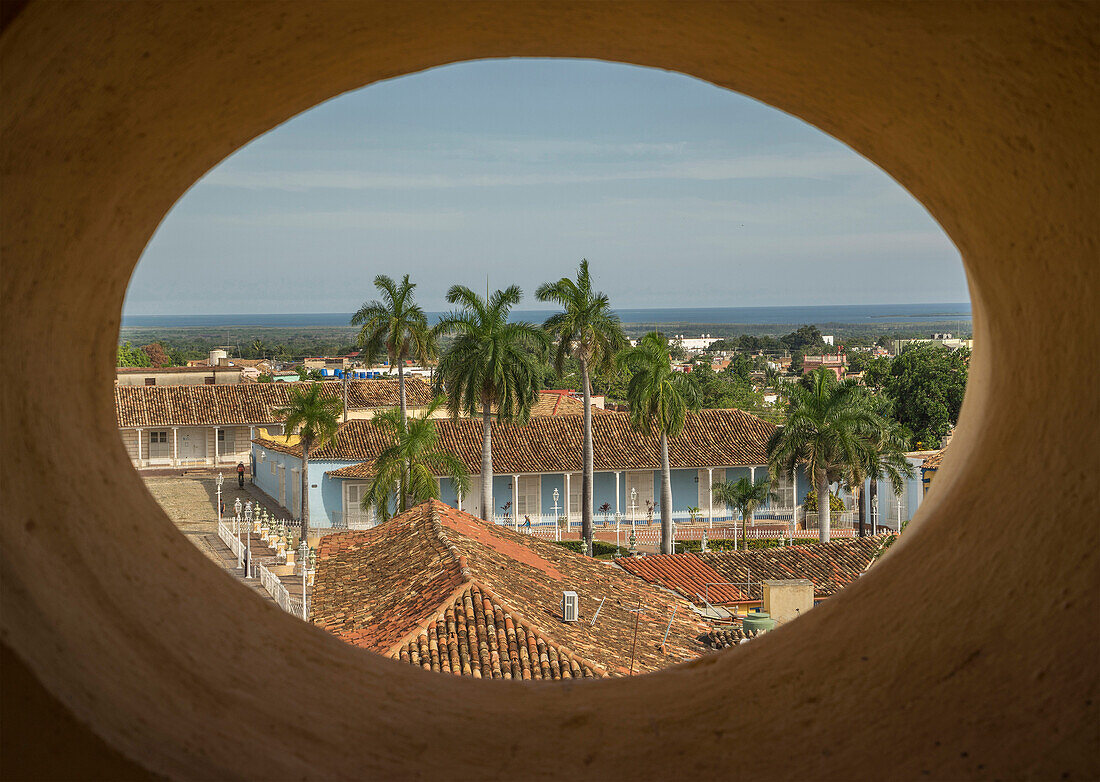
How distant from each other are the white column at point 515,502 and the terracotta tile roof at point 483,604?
13.8m

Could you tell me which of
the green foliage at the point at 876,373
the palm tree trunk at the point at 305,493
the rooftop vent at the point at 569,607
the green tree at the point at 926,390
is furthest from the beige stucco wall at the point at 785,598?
the green foliage at the point at 876,373

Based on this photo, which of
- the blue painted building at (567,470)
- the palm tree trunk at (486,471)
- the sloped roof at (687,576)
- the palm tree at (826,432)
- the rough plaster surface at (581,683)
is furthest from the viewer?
the blue painted building at (567,470)

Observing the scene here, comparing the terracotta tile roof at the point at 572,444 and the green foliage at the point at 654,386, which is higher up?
the green foliage at the point at 654,386

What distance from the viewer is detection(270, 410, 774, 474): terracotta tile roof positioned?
118 ft

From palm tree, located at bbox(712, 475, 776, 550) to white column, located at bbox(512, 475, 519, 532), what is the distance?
6987mm

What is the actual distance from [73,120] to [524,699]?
1682mm

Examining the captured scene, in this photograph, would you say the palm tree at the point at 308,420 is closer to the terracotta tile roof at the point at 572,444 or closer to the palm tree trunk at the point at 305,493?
the palm tree trunk at the point at 305,493

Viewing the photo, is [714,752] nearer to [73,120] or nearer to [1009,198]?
[1009,198]

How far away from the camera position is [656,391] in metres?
31.0

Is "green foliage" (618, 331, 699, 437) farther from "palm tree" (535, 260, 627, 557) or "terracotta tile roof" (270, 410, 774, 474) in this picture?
"terracotta tile roof" (270, 410, 774, 474)

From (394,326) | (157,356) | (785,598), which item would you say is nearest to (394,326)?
(394,326)

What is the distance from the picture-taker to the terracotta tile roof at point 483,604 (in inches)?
481

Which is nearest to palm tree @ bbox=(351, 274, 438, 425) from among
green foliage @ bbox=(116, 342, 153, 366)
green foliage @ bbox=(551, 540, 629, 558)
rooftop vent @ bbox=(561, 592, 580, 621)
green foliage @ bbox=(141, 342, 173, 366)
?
green foliage @ bbox=(551, 540, 629, 558)

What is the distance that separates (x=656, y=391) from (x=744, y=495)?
5985 millimetres
